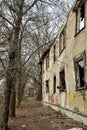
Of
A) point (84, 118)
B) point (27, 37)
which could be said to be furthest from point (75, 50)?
point (84, 118)

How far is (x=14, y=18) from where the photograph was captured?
46.5 ft

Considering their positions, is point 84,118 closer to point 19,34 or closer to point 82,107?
point 82,107

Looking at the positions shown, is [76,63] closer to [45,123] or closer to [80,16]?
[80,16]

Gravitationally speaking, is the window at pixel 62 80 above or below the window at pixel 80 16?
below

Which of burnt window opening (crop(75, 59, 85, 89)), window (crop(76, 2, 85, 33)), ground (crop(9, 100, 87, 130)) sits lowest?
ground (crop(9, 100, 87, 130))

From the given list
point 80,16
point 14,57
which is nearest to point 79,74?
point 80,16

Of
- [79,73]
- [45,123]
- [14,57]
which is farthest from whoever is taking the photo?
[45,123]

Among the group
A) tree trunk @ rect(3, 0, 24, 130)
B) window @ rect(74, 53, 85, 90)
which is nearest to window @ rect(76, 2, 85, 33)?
window @ rect(74, 53, 85, 90)

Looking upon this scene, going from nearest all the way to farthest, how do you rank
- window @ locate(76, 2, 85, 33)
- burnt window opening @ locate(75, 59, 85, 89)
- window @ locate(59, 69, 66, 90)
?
burnt window opening @ locate(75, 59, 85, 89) → window @ locate(76, 2, 85, 33) → window @ locate(59, 69, 66, 90)

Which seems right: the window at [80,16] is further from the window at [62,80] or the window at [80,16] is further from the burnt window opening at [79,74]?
the window at [62,80]

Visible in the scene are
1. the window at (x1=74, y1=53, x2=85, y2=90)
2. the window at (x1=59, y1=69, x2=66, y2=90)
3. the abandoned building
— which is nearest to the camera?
the abandoned building

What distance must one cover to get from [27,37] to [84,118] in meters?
5.61

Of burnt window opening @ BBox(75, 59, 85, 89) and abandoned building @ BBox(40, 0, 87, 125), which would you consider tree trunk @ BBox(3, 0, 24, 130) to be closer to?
abandoned building @ BBox(40, 0, 87, 125)

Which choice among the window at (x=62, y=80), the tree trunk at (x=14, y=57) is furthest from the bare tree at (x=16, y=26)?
the window at (x=62, y=80)
